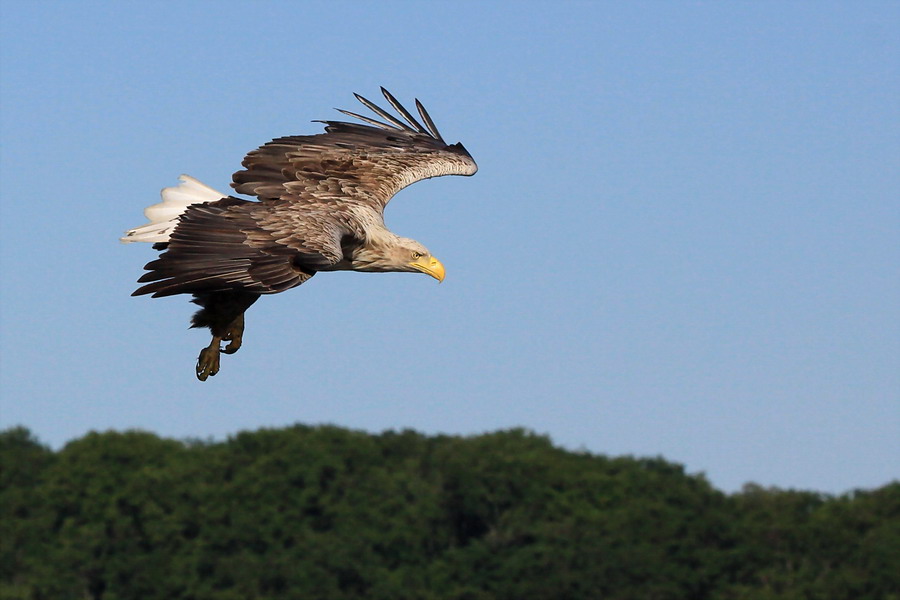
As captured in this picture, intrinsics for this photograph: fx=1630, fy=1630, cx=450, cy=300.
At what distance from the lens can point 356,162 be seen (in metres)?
15.6

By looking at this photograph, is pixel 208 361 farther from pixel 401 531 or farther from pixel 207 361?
pixel 401 531

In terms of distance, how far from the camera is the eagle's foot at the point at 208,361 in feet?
45.6

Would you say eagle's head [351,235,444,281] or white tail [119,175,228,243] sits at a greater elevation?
white tail [119,175,228,243]

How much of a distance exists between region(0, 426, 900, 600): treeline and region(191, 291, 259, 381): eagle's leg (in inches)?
2010

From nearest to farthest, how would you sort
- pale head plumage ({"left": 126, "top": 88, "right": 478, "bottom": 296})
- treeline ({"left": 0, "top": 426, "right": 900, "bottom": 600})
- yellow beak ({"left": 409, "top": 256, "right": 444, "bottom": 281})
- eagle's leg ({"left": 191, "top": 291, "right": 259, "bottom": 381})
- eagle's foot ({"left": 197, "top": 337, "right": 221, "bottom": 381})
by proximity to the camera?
pale head plumage ({"left": 126, "top": 88, "right": 478, "bottom": 296}), eagle's leg ({"left": 191, "top": 291, "right": 259, "bottom": 381}), eagle's foot ({"left": 197, "top": 337, "right": 221, "bottom": 381}), yellow beak ({"left": 409, "top": 256, "right": 444, "bottom": 281}), treeline ({"left": 0, "top": 426, "right": 900, "bottom": 600})

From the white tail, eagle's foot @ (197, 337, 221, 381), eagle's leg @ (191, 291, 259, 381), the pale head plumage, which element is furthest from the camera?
the white tail

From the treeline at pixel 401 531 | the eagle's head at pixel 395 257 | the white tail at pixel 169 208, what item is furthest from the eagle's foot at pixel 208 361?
the treeline at pixel 401 531

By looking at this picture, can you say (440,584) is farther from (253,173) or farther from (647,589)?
(253,173)

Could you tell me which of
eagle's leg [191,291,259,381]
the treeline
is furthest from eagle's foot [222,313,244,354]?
the treeline

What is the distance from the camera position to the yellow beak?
1419cm

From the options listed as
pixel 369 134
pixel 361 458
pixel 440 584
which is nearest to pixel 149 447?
pixel 361 458

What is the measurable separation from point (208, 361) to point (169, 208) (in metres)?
1.89

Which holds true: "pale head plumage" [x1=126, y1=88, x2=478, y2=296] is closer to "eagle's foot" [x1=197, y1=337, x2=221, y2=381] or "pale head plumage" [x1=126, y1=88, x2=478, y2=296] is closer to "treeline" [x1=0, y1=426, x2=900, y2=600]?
"eagle's foot" [x1=197, y1=337, x2=221, y2=381]

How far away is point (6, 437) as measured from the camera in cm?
7531
